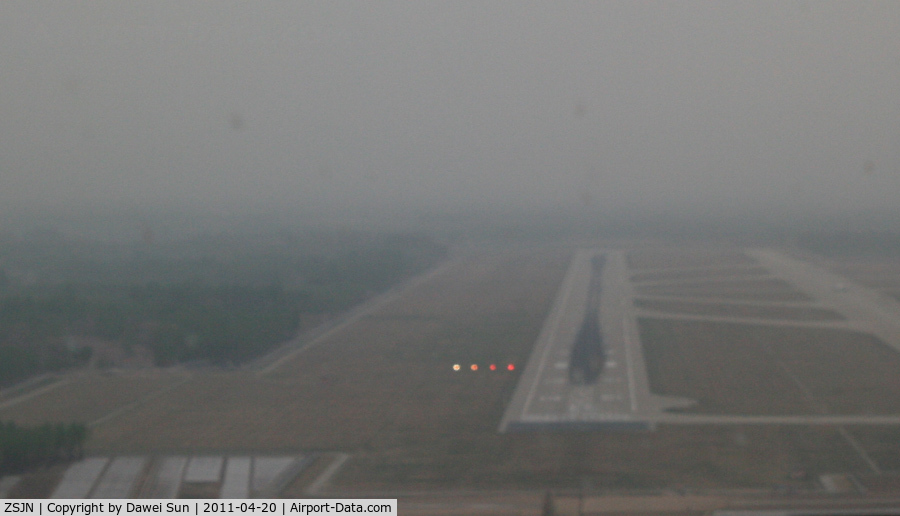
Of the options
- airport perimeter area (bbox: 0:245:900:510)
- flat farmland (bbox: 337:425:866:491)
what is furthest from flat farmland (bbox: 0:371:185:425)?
flat farmland (bbox: 337:425:866:491)

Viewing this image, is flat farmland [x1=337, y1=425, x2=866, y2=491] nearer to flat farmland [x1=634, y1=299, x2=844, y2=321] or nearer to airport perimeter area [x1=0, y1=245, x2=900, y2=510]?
airport perimeter area [x1=0, y1=245, x2=900, y2=510]

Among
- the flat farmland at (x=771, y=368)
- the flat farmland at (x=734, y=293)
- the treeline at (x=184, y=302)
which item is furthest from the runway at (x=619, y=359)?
the treeline at (x=184, y=302)

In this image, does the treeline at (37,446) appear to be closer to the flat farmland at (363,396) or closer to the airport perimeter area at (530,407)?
the airport perimeter area at (530,407)

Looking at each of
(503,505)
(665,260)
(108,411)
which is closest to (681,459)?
(503,505)

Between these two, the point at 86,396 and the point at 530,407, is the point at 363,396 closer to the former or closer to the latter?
the point at 530,407

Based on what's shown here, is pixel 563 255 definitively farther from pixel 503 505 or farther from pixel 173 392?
pixel 503 505

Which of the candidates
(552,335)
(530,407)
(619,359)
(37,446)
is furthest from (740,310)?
(37,446)
